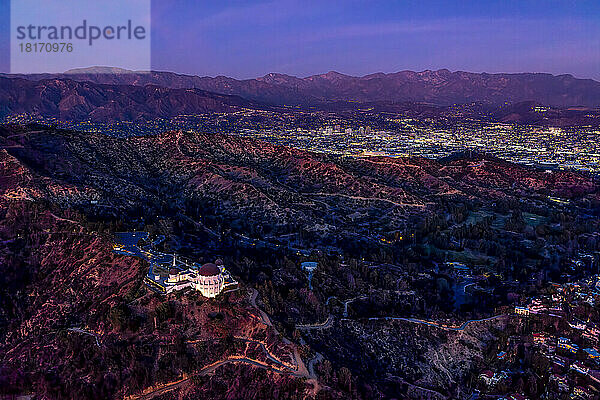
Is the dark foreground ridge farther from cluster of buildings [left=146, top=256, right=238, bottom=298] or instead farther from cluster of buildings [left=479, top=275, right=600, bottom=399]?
cluster of buildings [left=146, top=256, right=238, bottom=298]

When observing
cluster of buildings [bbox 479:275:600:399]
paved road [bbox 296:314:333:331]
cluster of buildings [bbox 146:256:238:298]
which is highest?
cluster of buildings [bbox 146:256:238:298]

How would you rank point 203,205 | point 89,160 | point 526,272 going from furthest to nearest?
point 89,160 → point 203,205 → point 526,272

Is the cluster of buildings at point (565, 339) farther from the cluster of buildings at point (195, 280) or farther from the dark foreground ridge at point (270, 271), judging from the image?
the cluster of buildings at point (195, 280)

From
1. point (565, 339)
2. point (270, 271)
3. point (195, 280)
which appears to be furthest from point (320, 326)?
point (565, 339)

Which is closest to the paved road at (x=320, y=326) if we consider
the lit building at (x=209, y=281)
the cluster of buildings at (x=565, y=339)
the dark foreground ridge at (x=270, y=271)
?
the dark foreground ridge at (x=270, y=271)

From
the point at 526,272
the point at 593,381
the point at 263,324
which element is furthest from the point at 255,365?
the point at 526,272

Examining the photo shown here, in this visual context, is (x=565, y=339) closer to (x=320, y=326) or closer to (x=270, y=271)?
(x=320, y=326)

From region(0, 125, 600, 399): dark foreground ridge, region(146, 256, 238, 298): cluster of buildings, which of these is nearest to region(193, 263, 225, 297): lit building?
region(146, 256, 238, 298): cluster of buildings

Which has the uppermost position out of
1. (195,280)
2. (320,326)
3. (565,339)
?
(195,280)

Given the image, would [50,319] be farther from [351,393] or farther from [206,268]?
[351,393]

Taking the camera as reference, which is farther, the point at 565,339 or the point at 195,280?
the point at 565,339

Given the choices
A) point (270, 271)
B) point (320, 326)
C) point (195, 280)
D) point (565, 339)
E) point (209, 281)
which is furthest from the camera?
point (270, 271)
